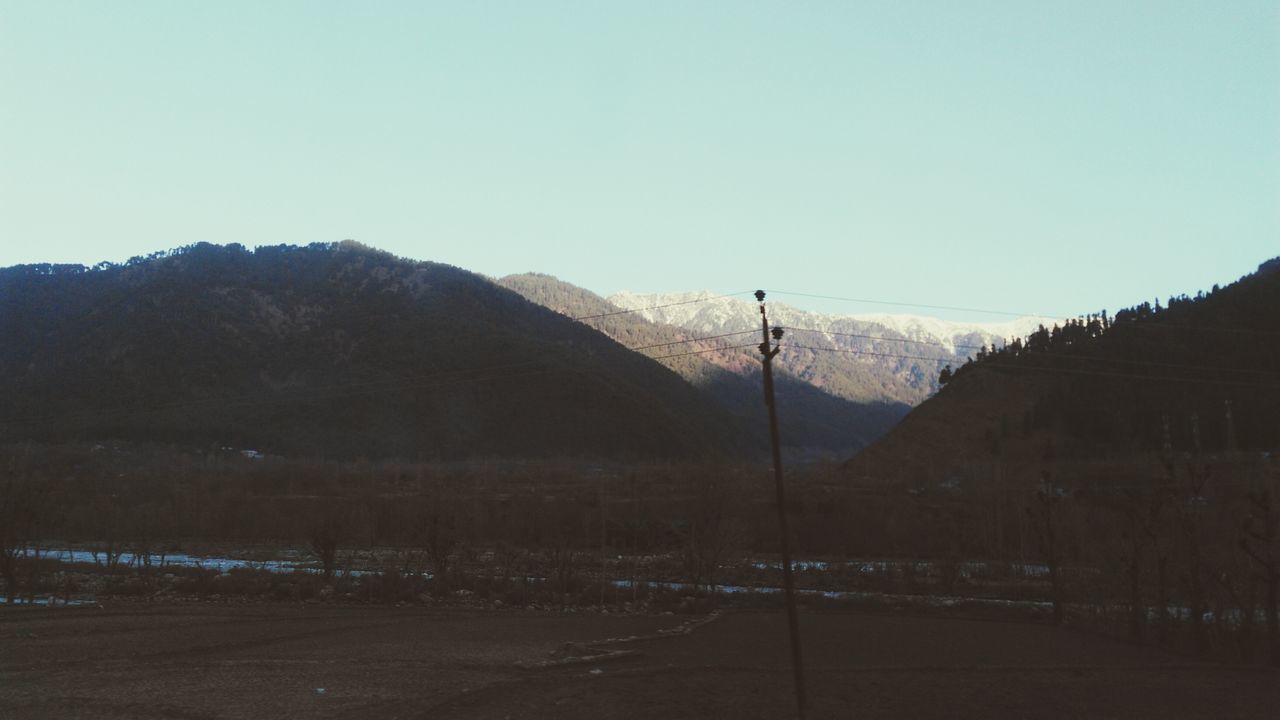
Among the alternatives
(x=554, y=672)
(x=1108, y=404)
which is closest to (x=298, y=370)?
(x=1108, y=404)

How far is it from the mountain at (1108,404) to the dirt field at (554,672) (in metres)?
45.4

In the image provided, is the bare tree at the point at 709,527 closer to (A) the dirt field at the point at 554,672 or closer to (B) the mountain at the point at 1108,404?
(A) the dirt field at the point at 554,672

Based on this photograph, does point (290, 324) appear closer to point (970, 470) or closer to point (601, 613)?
point (970, 470)

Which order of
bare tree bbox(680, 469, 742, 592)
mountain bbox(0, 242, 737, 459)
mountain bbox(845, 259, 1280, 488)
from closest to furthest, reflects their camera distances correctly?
bare tree bbox(680, 469, 742, 592) → mountain bbox(845, 259, 1280, 488) → mountain bbox(0, 242, 737, 459)

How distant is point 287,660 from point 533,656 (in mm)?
5176

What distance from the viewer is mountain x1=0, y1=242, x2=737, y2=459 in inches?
4938

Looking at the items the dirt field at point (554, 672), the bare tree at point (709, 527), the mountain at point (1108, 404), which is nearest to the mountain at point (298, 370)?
the mountain at point (1108, 404)

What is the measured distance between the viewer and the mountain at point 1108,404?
7775cm

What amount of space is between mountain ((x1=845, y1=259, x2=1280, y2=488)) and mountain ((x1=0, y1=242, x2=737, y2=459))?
113ft

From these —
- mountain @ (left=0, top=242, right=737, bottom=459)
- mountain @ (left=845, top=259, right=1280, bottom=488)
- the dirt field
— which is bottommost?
the dirt field

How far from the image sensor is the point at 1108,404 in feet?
284

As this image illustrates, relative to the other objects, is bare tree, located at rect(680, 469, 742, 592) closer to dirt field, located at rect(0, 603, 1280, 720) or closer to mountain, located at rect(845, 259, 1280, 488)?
dirt field, located at rect(0, 603, 1280, 720)

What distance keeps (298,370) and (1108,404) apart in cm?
9539

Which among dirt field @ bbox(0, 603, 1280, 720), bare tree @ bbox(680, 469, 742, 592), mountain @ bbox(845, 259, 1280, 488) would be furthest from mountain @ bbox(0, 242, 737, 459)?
dirt field @ bbox(0, 603, 1280, 720)
